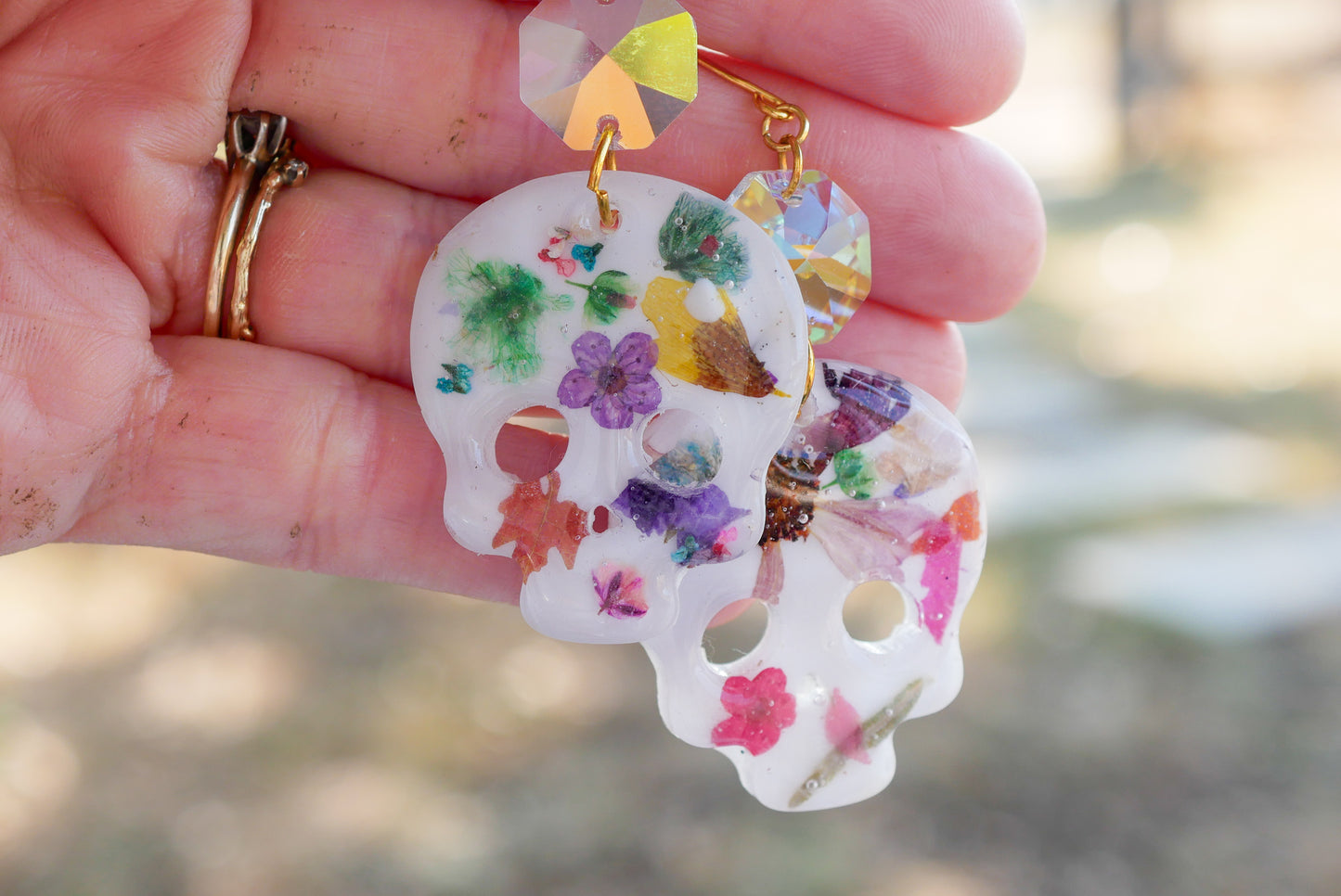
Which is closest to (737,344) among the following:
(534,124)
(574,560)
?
(574,560)

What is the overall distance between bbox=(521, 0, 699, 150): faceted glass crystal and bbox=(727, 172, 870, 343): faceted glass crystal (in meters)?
0.16

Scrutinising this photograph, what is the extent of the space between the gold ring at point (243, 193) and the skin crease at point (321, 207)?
20 millimetres

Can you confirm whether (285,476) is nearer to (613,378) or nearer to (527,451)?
(527,451)

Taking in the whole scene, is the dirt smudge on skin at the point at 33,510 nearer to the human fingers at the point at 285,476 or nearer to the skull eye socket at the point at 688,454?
the human fingers at the point at 285,476

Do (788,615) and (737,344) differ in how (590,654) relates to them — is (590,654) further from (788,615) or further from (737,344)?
(737,344)

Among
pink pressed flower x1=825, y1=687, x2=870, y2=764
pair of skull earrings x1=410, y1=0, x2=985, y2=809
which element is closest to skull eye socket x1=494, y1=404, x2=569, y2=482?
pair of skull earrings x1=410, y1=0, x2=985, y2=809

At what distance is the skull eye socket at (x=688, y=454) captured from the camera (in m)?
1.21

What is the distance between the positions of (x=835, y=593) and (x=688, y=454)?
278mm

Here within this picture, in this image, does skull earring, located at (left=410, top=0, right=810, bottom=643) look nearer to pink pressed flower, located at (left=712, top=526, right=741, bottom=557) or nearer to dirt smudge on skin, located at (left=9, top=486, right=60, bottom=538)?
pink pressed flower, located at (left=712, top=526, right=741, bottom=557)

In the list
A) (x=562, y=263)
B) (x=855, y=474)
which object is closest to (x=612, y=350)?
(x=562, y=263)

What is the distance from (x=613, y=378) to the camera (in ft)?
3.94

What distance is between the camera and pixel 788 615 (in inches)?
53.1

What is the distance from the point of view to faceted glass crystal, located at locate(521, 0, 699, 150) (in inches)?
48.2

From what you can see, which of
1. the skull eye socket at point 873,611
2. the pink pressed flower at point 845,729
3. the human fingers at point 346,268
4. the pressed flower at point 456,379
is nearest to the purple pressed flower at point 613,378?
the pressed flower at point 456,379
